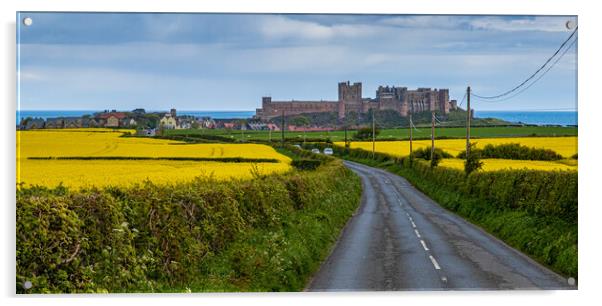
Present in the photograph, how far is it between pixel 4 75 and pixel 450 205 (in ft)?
78.2

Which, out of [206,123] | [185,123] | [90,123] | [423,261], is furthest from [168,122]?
[423,261]

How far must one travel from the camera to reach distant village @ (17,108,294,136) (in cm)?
1242

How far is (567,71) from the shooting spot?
41.5 ft

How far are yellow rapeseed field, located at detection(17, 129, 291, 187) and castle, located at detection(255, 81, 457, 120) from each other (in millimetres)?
2877

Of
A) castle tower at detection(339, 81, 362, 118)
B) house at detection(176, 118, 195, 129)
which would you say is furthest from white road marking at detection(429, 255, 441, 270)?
house at detection(176, 118, 195, 129)

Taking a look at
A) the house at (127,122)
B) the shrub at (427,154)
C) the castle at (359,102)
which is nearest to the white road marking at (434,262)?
the castle at (359,102)

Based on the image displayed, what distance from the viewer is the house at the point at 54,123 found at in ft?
40.3

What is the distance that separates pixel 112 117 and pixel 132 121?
2.08 ft

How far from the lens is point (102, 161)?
15062 millimetres

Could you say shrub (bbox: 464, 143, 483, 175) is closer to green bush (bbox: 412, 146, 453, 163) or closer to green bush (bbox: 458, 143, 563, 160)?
green bush (bbox: 458, 143, 563, 160)

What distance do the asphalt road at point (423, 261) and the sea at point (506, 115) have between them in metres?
3.24

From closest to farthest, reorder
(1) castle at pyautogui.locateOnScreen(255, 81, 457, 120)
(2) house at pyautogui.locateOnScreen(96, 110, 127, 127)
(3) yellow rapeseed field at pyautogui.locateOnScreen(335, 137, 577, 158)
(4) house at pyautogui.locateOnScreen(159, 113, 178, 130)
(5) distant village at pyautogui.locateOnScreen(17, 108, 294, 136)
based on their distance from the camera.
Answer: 1. (5) distant village at pyautogui.locateOnScreen(17, 108, 294, 136)
2. (2) house at pyautogui.locateOnScreen(96, 110, 127, 127)
3. (4) house at pyautogui.locateOnScreen(159, 113, 178, 130)
4. (1) castle at pyautogui.locateOnScreen(255, 81, 457, 120)
5. (3) yellow rapeseed field at pyautogui.locateOnScreen(335, 137, 577, 158)

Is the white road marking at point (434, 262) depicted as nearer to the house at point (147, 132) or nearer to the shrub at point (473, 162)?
the house at point (147, 132)

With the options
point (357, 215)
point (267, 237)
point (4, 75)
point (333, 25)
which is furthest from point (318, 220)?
point (4, 75)
